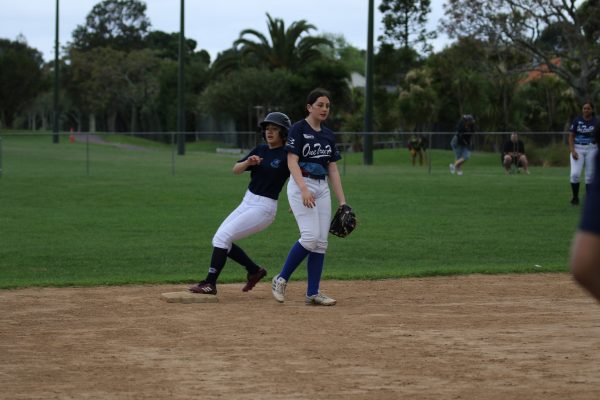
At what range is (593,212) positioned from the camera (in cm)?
339

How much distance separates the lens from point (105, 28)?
4345 inches

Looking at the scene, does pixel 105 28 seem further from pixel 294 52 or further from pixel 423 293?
pixel 423 293

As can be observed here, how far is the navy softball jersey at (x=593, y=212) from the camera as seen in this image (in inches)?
133

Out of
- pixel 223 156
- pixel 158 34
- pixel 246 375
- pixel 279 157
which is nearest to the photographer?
pixel 246 375

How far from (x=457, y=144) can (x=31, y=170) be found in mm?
14323

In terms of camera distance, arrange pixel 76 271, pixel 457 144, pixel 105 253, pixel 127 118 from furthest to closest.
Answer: pixel 127 118
pixel 457 144
pixel 105 253
pixel 76 271

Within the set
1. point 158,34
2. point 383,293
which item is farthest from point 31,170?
point 158,34

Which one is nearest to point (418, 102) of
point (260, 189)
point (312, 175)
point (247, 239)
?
point (247, 239)

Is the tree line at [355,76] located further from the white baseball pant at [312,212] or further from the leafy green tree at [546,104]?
the white baseball pant at [312,212]

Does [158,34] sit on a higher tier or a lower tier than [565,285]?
higher

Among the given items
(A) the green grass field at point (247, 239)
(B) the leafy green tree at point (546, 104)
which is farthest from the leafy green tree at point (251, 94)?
(A) the green grass field at point (247, 239)

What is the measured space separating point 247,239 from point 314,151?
713 cm

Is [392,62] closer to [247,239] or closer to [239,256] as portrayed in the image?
[247,239]

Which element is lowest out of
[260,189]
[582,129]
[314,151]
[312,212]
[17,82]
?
[312,212]
